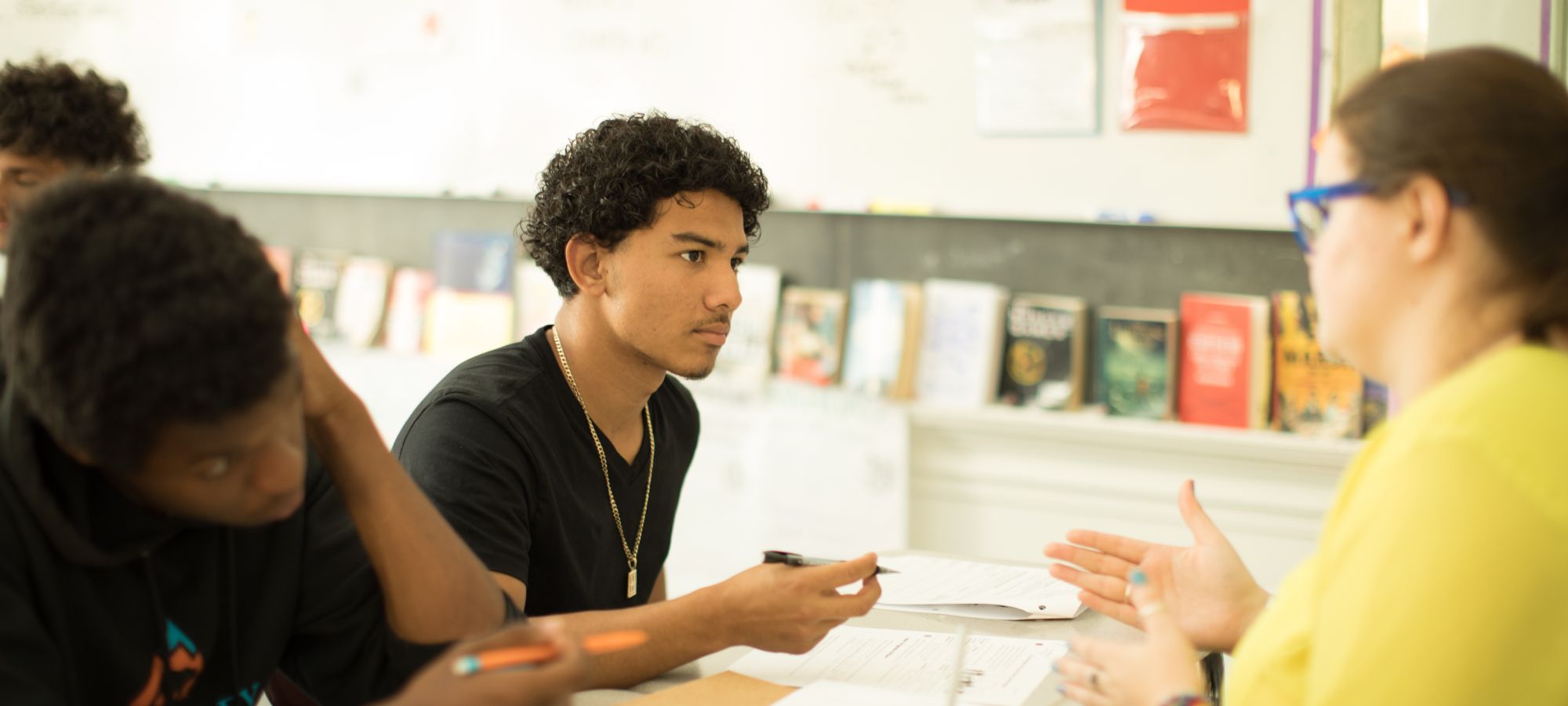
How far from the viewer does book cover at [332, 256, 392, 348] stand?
152 inches

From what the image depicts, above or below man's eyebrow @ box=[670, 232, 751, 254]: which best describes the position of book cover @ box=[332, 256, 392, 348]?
below

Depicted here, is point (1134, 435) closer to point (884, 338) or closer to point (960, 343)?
point (960, 343)

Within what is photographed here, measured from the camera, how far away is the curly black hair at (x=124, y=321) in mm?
855

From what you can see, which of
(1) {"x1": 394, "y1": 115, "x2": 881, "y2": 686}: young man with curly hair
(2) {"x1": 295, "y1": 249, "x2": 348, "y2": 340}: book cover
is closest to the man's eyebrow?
(1) {"x1": 394, "y1": 115, "x2": 881, "y2": 686}: young man with curly hair

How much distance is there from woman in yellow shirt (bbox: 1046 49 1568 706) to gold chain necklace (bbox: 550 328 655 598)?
890mm

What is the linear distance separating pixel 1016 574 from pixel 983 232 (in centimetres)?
137

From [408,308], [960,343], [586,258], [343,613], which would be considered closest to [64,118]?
[586,258]

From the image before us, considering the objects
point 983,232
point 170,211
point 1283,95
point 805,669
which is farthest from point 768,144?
point 170,211

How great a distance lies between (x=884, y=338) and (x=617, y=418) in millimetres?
1443

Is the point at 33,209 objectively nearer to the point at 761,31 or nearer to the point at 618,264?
the point at 618,264

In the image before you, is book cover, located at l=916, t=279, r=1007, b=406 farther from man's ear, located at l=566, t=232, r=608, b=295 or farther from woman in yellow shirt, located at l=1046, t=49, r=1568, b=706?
woman in yellow shirt, located at l=1046, t=49, r=1568, b=706

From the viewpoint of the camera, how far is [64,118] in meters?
2.19

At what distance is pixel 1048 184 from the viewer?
2947 mm

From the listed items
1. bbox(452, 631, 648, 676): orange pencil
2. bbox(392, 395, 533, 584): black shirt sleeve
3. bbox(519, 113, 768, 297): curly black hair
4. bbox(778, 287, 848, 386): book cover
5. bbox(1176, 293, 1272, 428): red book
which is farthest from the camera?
bbox(778, 287, 848, 386): book cover
